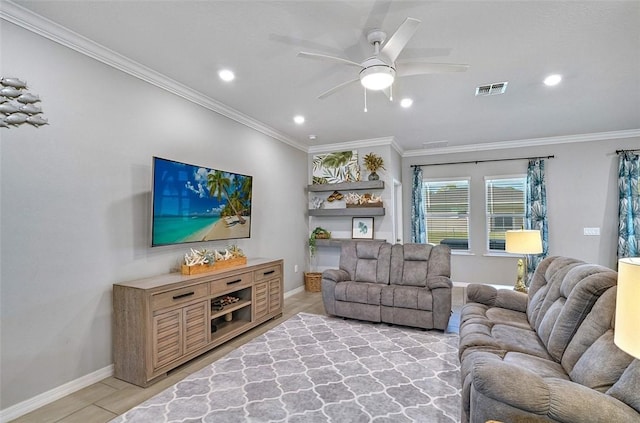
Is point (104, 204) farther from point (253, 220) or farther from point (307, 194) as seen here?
point (307, 194)

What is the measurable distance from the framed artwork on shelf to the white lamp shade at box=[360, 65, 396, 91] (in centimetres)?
350

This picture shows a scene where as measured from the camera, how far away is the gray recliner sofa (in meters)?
3.71

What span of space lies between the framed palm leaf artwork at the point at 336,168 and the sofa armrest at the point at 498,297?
119 inches

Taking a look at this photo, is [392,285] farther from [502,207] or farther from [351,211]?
[502,207]

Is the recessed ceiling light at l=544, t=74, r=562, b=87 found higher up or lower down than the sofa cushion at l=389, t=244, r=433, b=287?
higher up

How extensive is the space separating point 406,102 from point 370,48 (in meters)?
1.40

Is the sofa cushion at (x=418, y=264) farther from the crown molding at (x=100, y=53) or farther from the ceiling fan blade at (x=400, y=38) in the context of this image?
the crown molding at (x=100, y=53)

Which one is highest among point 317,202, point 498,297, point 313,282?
point 317,202

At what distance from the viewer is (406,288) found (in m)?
3.91

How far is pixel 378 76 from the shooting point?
7.82ft

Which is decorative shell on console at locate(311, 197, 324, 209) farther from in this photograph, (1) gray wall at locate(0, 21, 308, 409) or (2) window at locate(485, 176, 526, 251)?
(2) window at locate(485, 176, 526, 251)

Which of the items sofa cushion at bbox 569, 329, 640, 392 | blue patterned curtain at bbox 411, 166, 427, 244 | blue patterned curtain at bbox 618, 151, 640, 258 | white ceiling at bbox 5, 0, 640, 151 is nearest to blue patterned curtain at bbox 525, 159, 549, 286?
blue patterned curtain at bbox 618, 151, 640, 258

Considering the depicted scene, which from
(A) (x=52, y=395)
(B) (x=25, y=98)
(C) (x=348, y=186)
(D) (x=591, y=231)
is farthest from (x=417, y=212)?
(B) (x=25, y=98)

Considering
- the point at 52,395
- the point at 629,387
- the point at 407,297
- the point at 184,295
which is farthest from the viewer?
the point at 407,297
